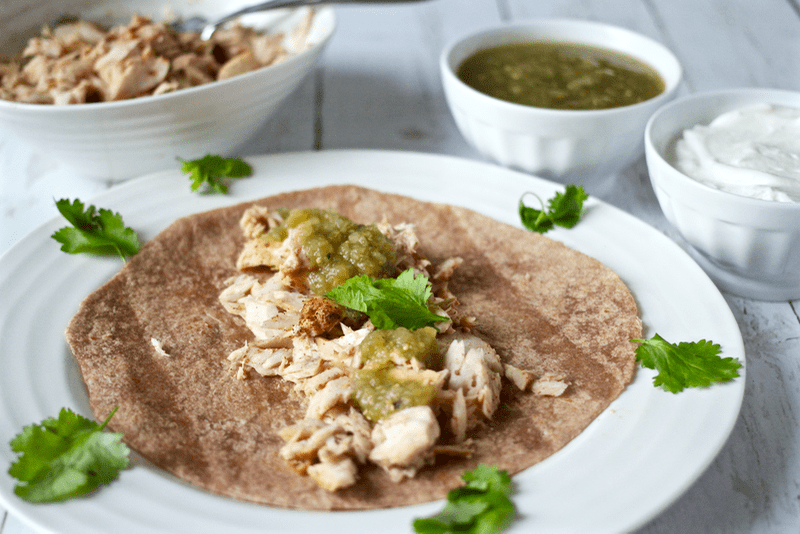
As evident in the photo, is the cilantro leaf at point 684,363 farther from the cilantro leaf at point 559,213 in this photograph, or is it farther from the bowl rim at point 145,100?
the bowl rim at point 145,100

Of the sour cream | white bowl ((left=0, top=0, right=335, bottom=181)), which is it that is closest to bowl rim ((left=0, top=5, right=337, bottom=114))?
white bowl ((left=0, top=0, right=335, bottom=181))

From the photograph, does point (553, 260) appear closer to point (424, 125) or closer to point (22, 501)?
point (424, 125)

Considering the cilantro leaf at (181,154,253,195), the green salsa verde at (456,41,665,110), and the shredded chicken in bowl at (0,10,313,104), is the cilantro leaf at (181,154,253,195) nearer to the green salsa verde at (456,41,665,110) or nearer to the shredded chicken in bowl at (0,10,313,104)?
the shredded chicken in bowl at (0,10,313,104)

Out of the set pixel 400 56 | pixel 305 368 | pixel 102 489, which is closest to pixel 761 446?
pixel 305 368

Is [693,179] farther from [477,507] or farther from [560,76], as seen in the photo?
[477,507]

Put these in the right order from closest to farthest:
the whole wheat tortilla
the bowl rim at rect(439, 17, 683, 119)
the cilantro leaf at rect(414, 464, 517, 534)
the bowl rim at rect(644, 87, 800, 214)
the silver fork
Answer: the cilantro leaf at rect(414, 464, 517, 534)
the whole wheat tortilla
the bowl rim at rect(644, 87, 800, 214)
the bowl rim at rect(439, 17, 683, 119)
the silver fork

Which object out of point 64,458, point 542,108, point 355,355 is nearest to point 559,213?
point 542,108

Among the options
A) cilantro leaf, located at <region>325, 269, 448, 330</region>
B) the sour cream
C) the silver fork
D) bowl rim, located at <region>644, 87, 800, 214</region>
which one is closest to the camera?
cilantro leaf, located at <region>325, 269, 448, 330</region>
